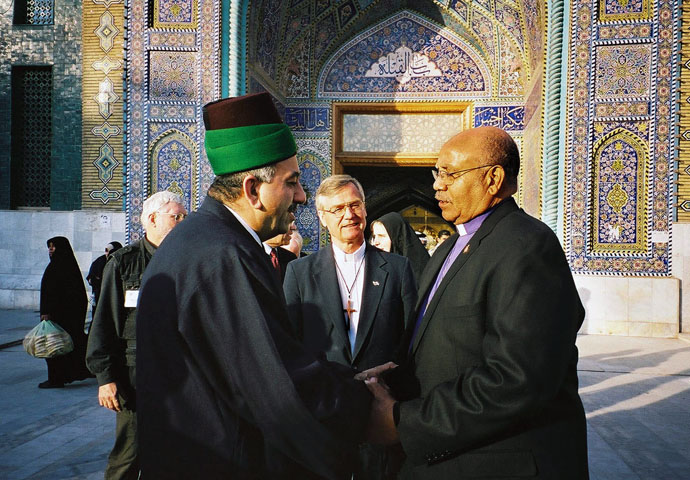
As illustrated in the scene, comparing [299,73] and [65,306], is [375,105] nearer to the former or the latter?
[299,73]

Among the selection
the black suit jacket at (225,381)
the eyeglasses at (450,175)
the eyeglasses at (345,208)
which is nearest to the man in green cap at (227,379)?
the black suit jacket at (225,381)

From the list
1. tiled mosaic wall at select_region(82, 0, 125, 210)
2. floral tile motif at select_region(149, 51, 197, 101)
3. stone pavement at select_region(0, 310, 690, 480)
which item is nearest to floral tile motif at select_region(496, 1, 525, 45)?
floral tile motif at select_region(149, 51, 197, 101)

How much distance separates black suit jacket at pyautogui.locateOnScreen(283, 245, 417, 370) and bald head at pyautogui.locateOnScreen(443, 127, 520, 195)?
102 centimetres

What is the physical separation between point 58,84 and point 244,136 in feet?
33.2

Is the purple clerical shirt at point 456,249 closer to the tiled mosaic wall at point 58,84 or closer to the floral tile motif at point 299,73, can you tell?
the floral tile motif at point 299,73

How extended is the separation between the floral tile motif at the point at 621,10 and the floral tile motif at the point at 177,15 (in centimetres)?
582

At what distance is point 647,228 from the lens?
293 inches

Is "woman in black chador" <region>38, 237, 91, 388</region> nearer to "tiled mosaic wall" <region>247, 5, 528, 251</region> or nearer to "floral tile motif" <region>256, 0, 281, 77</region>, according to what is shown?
"tiled mosaic wall" <region>247, 5, 528, 251</region>

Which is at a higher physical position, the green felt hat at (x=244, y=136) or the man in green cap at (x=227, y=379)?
the green felt hat at (x=244, y=136)

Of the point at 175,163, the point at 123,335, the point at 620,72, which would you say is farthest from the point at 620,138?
the point at 123,335

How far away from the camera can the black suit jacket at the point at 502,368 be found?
49.6 inches

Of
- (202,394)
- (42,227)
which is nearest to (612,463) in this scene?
(202,394)

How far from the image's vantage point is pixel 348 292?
8.25 ft

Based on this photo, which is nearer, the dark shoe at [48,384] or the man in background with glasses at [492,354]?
the man in background with glasses at [492,354]
